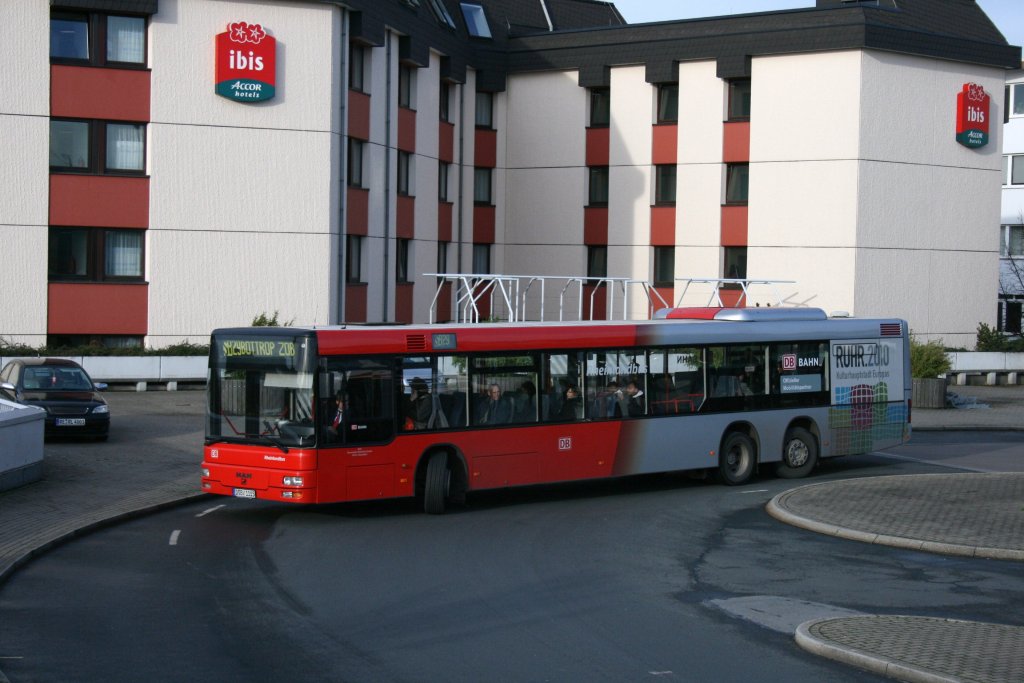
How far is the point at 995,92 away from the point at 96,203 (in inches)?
1158

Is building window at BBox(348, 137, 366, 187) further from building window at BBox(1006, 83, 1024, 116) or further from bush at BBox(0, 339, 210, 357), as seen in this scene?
building window at BBox(1006, 83, 1024, 116)

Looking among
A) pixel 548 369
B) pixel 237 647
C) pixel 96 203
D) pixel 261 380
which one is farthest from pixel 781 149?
pixel 237 647

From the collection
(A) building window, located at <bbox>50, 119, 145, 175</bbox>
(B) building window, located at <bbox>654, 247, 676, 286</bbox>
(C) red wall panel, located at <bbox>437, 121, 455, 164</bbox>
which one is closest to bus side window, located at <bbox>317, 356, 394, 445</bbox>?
(A) building window, located at <bbox>50, 119, 145, 175</bbox>

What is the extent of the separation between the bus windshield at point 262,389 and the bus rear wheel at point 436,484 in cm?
192

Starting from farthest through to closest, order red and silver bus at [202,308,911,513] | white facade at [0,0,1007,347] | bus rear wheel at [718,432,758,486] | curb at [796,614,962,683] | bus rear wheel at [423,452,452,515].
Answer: white facade at [0,0,1007,347], bus rear wheel at [718,432,758,486], bus rear wheel at [423,452,452,515], red and silver bus at [202,308,911,513], curb at [796,614,962,683]

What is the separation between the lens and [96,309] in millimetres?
33281

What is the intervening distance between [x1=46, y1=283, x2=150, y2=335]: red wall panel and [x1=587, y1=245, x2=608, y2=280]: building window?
55.3ft

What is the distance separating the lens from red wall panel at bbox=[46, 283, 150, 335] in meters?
33.1

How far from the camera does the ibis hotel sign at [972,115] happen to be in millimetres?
40688

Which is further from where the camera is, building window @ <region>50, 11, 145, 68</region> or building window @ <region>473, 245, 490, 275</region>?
building window @ <region>473, 245, 490, 275</region>

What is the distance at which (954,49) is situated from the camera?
40250 millimetres

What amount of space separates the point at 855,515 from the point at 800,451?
17.0ft

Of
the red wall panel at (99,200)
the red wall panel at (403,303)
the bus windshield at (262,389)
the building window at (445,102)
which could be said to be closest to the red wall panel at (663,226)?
the building window at (445,102)

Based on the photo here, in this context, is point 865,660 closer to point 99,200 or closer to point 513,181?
point 99,200
